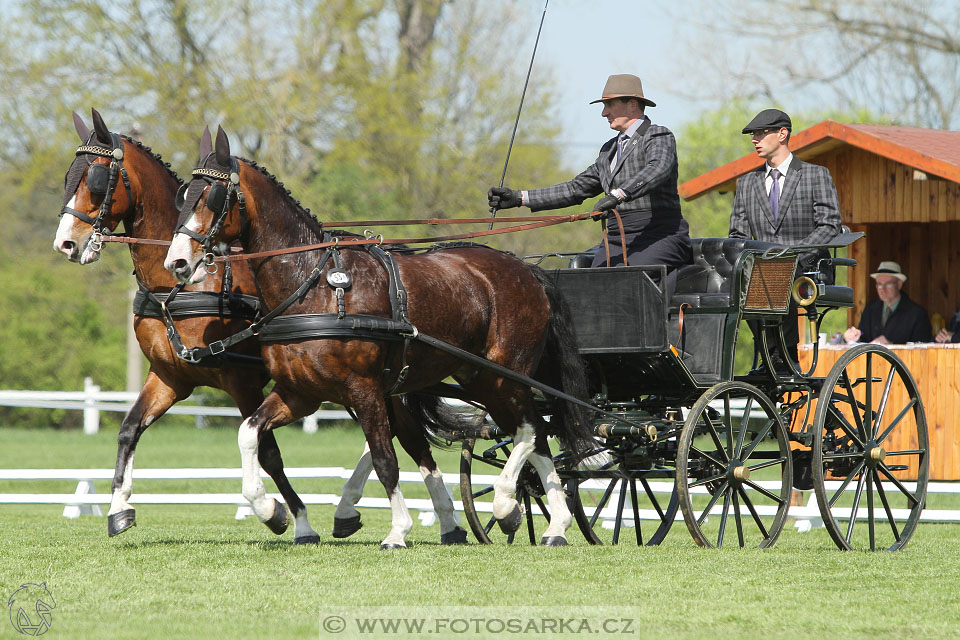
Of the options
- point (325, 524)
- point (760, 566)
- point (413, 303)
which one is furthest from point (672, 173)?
point (325, 524)

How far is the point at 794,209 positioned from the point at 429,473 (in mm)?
2905

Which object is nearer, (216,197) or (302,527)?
(216,197)

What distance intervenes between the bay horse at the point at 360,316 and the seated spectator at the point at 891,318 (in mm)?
5622

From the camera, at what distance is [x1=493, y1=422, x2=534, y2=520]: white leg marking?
7.54 meters

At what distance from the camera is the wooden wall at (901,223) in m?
12.9

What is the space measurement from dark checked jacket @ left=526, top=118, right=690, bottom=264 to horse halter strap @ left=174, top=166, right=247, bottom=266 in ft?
6.78

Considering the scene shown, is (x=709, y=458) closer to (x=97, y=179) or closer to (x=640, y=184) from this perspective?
(x=640, y=184)

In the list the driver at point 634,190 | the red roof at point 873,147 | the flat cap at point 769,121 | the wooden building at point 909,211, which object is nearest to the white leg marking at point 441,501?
the driver at point 634,190

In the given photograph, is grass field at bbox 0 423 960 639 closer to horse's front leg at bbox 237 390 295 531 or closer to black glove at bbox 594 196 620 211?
horse's front leg at bbox 237 390 295 531

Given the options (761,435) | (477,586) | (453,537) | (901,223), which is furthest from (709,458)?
(901,223)

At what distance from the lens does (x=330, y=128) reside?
28109 millimetres

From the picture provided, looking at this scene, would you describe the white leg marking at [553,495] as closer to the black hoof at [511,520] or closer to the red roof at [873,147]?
the black hoof at [511,520]

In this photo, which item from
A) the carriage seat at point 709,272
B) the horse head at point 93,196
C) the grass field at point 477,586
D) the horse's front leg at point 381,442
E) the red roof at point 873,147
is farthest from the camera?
the red roof at point 873,147

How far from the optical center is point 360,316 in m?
6.79
